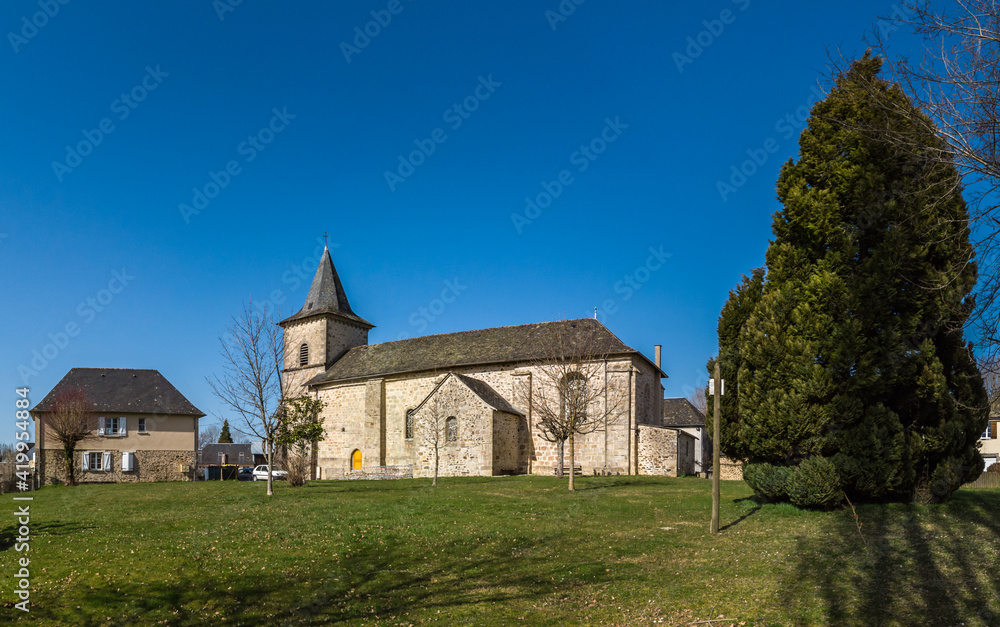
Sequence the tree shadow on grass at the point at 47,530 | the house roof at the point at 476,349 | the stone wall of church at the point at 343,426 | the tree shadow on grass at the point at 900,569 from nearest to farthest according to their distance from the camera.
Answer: the tree shadow on grass at the point at 900,569
the tree shadow on grass at the point at 47,530
the house roof at the point at 476,349
the stone wall of church at the point at 343,426

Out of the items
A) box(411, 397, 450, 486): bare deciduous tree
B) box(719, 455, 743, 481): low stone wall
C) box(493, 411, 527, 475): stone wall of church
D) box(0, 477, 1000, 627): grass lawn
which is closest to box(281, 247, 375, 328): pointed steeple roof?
box(411, 397, 450, 486): bare deciduous tree

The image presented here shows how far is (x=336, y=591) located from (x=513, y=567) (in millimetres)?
2621

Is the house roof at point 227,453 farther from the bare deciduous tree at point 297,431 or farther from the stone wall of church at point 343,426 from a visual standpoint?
the bare deciduous tree at point 297,431

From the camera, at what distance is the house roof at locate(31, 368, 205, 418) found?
4019 centimetres

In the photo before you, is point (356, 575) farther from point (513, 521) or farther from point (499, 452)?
point (499, 452)

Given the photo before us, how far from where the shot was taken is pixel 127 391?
41406mm

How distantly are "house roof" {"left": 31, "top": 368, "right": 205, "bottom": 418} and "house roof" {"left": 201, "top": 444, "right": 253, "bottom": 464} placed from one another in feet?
121

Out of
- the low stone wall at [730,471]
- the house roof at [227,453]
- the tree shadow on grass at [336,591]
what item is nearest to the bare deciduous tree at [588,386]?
the low stone wall at [730,471]

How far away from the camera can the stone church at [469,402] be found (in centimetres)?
3297

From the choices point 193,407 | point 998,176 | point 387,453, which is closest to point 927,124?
point 998,176

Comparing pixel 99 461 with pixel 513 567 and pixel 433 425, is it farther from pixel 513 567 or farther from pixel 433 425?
pixel 513 567

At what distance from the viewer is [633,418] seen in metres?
33.1

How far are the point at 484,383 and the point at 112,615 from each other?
1176 inches

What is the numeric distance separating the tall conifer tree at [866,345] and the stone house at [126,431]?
38.6 m
